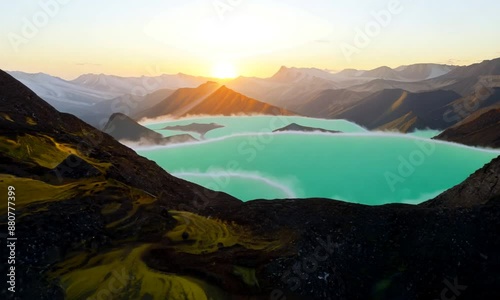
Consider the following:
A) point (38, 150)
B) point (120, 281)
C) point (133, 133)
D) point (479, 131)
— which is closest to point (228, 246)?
point (120, 281)

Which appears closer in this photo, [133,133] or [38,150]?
[38,150]

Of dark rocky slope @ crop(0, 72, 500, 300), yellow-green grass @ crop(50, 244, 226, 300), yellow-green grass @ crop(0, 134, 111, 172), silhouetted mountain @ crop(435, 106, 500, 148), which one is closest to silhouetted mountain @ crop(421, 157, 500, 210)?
dark rocky slope @ crop(0, 72, 500, 300)

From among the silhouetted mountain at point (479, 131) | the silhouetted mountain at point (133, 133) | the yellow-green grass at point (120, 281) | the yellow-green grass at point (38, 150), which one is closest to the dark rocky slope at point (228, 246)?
the yellow-green grass at point (120, 281)

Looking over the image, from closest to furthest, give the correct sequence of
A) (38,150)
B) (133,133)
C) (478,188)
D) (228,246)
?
(228,246), (38,150), (478,188), (133,133)

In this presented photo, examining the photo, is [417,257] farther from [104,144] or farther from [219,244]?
[104,144]

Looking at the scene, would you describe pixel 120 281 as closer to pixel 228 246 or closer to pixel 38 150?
pixel 228 246

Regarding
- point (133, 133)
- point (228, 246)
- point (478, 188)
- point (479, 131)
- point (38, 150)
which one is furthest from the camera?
point (133, 133)

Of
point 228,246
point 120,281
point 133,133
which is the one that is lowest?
point 120,281

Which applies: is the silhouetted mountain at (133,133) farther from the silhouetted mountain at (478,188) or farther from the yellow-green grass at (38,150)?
the silhouetted mountain at (478,188)
